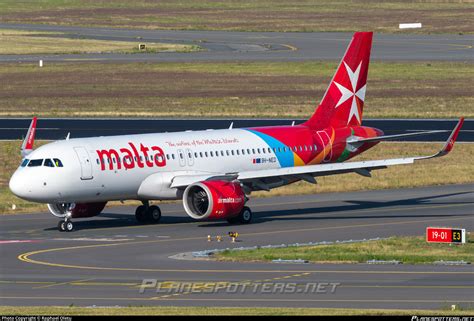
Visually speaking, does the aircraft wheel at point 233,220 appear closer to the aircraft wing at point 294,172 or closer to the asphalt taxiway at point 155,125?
the aircraft wing at point 294,172

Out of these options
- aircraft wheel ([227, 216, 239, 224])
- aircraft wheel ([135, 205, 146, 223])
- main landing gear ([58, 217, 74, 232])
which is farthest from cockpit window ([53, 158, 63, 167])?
aircraft wheel ([227, 216, 239, 224])

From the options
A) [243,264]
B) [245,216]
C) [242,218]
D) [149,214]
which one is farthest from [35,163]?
[243,264]

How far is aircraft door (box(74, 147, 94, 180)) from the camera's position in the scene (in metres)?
56.0

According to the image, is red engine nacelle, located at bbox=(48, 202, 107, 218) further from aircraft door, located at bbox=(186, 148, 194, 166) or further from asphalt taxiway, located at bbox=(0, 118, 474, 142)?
asphalt taxiway, located at bbox=(0, 118, 474, 142)

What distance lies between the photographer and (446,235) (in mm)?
49156

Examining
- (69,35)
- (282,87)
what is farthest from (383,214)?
(69,35)

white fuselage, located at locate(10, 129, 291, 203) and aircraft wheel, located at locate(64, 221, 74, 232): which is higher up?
white fuselage, located at locate(10, 129, 291, 203)

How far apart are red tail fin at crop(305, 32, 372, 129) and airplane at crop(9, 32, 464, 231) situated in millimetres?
83

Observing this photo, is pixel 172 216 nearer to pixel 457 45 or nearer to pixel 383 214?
pixel 383 214

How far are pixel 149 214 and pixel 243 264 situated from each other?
15.6m

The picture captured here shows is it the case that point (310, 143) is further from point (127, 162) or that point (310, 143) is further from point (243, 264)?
point (243, 264)

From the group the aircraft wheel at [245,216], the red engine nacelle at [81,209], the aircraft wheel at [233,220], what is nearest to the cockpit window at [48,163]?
the red engine nacelle at [81,209]

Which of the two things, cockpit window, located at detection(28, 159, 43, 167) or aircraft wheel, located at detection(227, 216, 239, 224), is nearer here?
cockpit window, located at detection(28, 159, 43, 167)

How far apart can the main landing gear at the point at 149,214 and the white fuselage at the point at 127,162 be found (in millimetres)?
1421
